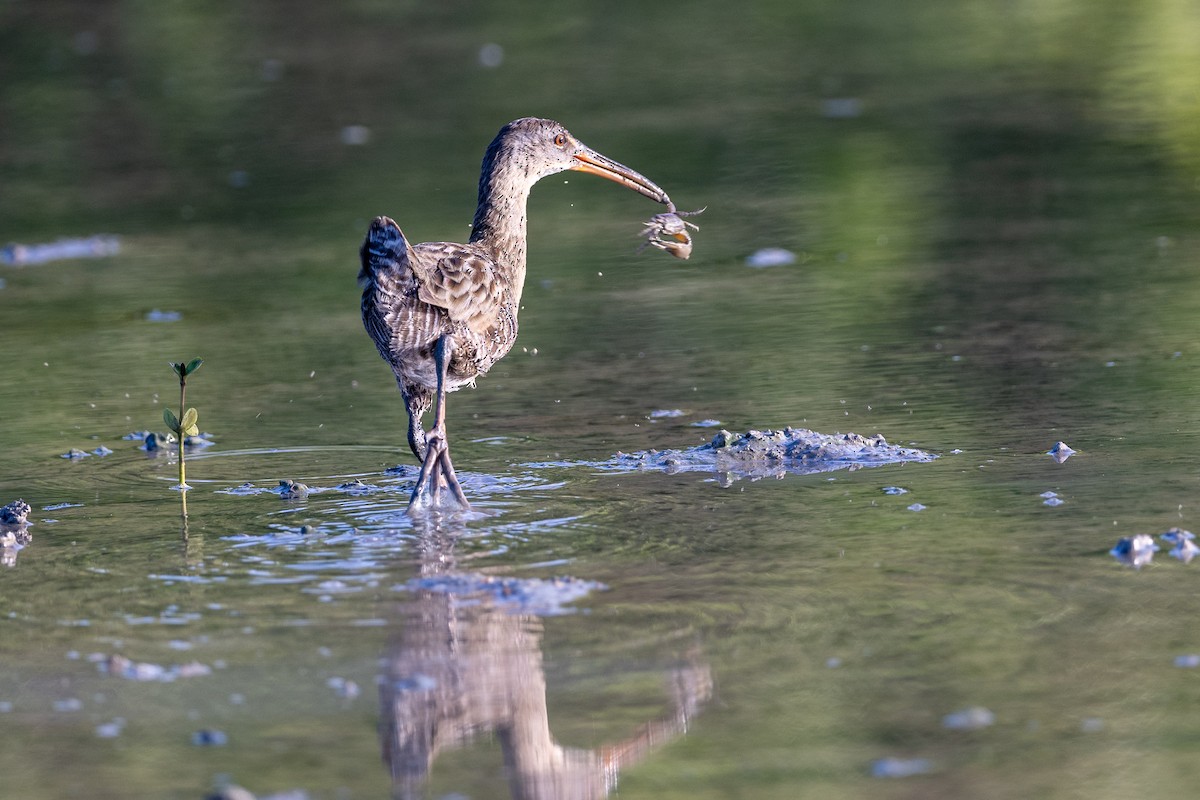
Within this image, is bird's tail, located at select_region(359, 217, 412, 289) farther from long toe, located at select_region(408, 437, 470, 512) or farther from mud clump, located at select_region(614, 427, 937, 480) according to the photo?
mud clump, located at select_region(614, 427, 937, 480)

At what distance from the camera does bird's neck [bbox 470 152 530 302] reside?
24.8ft

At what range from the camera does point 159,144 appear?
14.6 meters

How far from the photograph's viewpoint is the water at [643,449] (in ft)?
14.0

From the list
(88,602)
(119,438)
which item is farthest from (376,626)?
(119,438)

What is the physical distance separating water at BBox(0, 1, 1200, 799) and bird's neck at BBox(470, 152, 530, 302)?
56 cm

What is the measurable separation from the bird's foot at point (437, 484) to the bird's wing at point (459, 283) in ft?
2.01

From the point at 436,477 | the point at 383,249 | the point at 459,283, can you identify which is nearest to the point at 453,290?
the point at 459,283

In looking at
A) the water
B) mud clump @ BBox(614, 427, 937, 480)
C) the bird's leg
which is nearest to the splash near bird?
the bird's leg

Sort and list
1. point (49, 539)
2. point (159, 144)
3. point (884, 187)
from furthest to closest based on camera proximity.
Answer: point (159, 144), point (884, 187), point (49, 539)

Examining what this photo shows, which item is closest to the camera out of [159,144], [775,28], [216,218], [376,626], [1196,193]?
[376,626]

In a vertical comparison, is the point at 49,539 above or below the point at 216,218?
below

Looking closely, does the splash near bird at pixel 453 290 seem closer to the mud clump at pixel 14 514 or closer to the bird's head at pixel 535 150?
the bird's head at pixel 535 150

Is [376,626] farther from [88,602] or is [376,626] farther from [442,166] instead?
[442,166]

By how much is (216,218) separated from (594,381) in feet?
16.1
